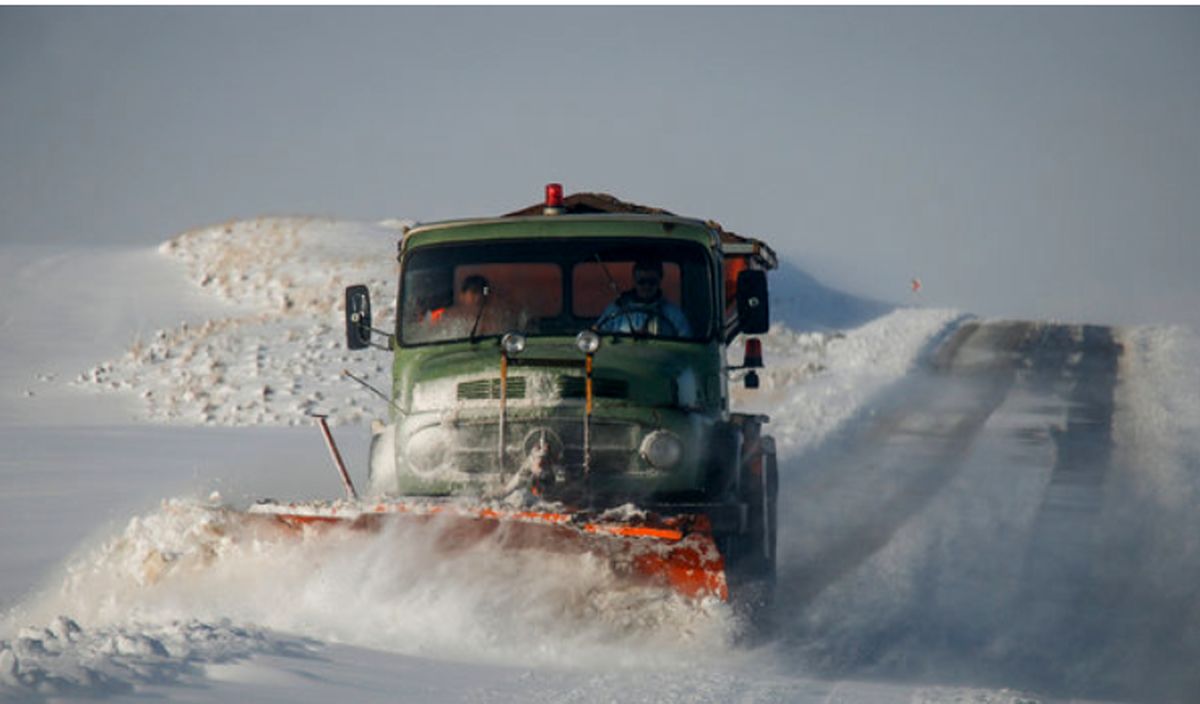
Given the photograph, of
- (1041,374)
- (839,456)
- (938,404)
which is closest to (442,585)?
(839,456)

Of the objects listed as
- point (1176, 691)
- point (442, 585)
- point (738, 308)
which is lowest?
point (1176, 691)

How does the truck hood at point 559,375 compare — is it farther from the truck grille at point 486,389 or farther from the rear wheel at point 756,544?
the rear wheel at point 756,544

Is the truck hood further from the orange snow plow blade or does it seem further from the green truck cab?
the orange snow plow blade

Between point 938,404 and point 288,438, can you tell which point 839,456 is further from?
point 288,438

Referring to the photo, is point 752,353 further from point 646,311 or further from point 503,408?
point 503,408

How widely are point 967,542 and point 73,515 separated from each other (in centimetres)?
703

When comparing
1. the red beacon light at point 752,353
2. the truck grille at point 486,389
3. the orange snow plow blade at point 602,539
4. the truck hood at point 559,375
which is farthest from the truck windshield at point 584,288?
the orange snow plow blade at point 602,539

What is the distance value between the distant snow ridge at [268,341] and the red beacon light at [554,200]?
10843mm

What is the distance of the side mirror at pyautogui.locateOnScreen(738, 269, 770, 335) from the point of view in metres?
8.39

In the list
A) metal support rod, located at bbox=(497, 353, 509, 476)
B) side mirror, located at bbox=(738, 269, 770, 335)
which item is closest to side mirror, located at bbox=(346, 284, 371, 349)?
metal support rod, located at bbox=(497, 353, 509, 476)

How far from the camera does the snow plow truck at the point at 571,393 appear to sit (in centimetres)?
714

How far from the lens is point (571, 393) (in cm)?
784

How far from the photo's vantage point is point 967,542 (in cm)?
1057

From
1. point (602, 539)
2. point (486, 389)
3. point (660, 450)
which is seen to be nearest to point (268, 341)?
point (486, 389)
